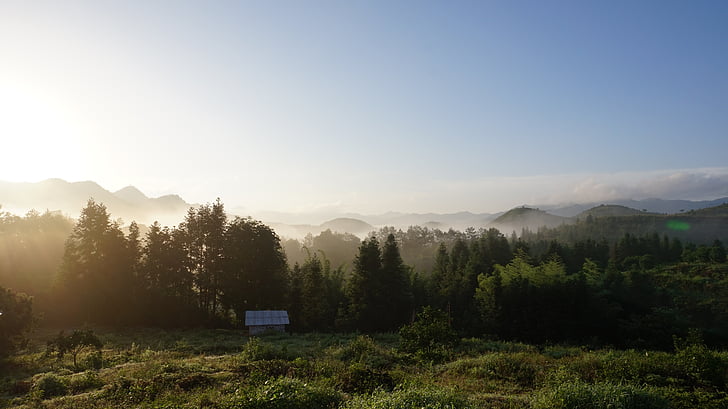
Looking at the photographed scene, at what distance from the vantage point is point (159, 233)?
131 feet

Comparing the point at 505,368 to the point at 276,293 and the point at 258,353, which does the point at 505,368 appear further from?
the point at 276,293

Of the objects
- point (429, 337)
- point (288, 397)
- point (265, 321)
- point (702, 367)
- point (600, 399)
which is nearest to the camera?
point (600, 399)

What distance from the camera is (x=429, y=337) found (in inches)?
819

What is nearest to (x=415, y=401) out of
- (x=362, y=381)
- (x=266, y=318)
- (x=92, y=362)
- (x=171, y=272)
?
(x=362, y=381)

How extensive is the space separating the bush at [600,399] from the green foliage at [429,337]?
31.5 feet

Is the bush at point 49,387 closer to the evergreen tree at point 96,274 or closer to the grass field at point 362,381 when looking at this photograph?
the grass field at point 362,381

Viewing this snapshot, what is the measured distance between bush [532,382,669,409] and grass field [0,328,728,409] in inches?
1.1

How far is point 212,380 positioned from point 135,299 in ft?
93.5

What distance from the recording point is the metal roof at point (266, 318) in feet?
110

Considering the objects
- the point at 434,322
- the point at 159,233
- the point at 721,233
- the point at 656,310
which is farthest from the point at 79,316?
the point at 721,233

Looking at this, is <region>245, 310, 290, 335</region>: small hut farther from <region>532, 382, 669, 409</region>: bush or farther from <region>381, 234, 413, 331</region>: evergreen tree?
<region>532, 382, 669, 409</region>: bush

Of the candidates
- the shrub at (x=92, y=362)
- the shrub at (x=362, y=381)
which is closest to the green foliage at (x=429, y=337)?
the shrub at (x=362, y=381)

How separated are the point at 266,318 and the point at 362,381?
22.4 metres

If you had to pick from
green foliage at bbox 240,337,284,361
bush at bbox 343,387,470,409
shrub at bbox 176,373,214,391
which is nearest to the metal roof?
green foliage at bbox 240,337,284,361
